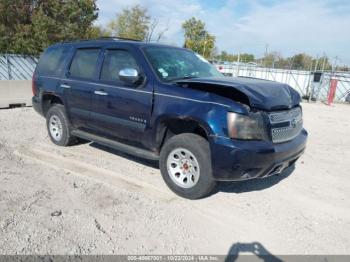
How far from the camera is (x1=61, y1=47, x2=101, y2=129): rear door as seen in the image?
533 centimetres

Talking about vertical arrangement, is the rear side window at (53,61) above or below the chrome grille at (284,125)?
above

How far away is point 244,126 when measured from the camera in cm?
372

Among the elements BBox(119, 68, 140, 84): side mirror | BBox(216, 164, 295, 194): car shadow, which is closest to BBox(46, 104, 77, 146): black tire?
BBox(119, 68, 140, 84): side mirror

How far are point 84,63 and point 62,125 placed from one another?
127cm

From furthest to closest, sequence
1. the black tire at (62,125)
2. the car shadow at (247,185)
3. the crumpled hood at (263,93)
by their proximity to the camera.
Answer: the black tire at (62,125) → the car shadow at (247,185) → the crumpled hood at (263,93)

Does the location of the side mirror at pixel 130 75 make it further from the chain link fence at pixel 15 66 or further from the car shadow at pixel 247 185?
the chain link fence at pixel 15 66

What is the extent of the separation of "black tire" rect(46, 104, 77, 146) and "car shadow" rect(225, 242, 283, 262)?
3.88 metres

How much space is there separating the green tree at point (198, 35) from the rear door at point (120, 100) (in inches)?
1689

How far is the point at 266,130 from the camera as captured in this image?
3873 mm

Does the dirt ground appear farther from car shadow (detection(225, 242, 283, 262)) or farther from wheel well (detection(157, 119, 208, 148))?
wheel well (detection(157, 119, 208, 148))

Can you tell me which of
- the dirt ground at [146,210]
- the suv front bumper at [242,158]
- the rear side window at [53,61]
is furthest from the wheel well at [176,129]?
the rear side window at [53,61]

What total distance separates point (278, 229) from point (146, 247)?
1.48 meters

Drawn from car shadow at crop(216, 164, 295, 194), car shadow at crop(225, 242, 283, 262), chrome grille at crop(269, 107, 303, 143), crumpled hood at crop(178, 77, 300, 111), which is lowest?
car shadow at crop(225, 242, 283, 262)

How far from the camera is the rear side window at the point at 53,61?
6059 mm
